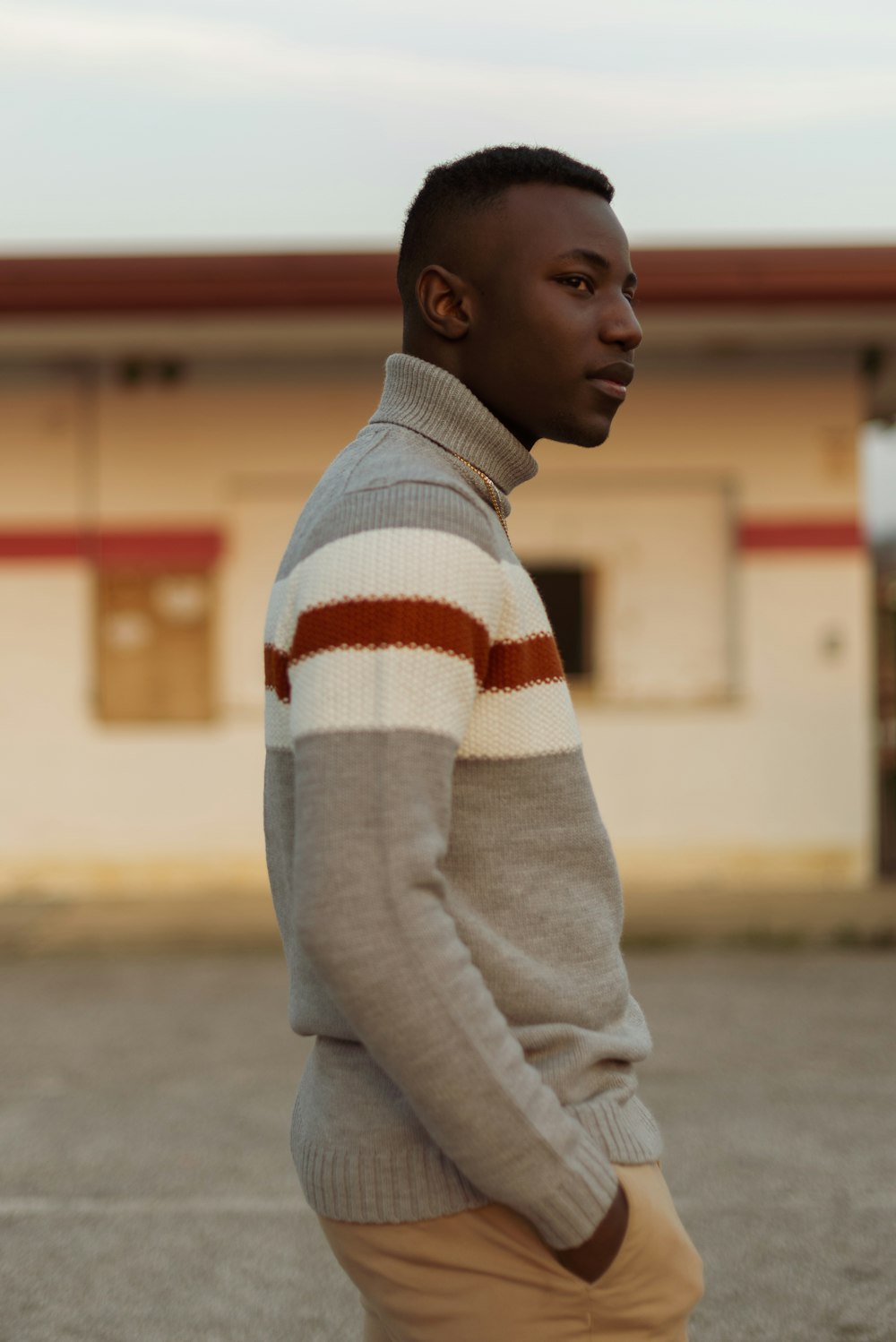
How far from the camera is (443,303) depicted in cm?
161

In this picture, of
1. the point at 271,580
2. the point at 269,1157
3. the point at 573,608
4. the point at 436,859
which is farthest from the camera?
the point at 573,608

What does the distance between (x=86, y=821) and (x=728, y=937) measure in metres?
4.49

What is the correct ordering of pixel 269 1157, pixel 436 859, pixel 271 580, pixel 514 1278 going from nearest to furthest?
pixel 436 859
pixel 514 1278
pixel 269 1157
pixel 271 580

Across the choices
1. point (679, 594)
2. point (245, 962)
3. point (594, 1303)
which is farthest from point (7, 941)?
point (594, 1303)

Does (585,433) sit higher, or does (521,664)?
(585,433)

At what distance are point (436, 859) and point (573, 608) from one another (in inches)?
375

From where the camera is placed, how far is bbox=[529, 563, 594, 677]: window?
10.8 metres

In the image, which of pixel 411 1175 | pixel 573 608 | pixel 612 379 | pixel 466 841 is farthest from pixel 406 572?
pixel 573 608

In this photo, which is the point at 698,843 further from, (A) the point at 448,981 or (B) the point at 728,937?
(A) the point at 448,981

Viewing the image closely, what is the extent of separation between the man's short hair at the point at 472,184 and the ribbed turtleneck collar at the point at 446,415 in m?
0.08

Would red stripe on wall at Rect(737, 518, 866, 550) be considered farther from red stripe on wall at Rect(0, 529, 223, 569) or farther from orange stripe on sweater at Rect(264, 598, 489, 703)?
orange stripe on sweater at Rect(264, 598, 489, 703)

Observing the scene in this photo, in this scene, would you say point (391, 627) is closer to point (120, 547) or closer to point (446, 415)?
point (446, 415)

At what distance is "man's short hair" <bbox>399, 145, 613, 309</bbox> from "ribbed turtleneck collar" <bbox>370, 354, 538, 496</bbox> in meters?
0.08

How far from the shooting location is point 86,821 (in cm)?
1055
